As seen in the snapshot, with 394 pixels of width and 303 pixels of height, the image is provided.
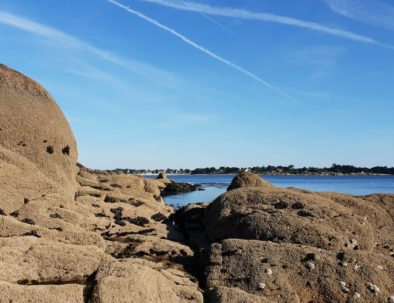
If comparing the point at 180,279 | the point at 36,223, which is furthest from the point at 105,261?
the point at 36,223

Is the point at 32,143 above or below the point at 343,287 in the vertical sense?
above

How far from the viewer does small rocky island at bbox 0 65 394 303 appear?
327 inches

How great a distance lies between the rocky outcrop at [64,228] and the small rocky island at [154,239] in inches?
1.1

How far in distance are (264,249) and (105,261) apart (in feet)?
13.1

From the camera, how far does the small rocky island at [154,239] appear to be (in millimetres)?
8312

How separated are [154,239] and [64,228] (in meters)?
2.37

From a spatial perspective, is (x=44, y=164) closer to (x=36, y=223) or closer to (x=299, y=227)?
(x=36, y=223)

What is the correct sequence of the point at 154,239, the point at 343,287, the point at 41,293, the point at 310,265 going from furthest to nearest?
the point at 154,239
the point at 310,265
the point at 343,287
the point at 41,293

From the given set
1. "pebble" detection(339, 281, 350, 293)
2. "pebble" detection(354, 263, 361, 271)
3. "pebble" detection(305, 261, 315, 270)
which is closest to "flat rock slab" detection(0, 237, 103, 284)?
"pebble" detection(305, 261, 315, 270)

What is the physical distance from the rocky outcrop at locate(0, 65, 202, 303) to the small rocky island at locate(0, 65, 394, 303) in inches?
1.1

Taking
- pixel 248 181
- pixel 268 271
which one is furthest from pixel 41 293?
pixel 248 181

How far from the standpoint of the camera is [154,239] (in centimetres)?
1187

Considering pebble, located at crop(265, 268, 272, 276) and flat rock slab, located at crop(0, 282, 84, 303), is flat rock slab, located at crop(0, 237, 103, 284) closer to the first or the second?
flat rock slab, located at crop(0, 282, 84, 303)

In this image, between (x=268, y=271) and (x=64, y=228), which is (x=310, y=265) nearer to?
(x=268, y=271)
